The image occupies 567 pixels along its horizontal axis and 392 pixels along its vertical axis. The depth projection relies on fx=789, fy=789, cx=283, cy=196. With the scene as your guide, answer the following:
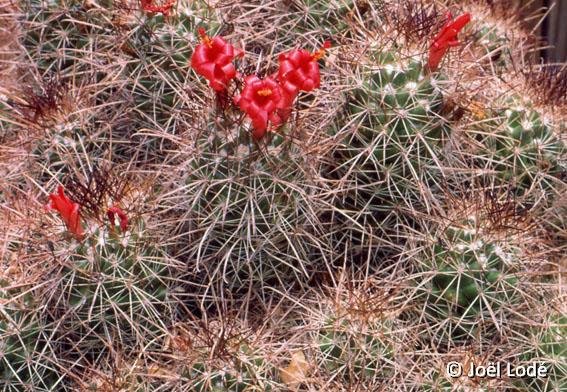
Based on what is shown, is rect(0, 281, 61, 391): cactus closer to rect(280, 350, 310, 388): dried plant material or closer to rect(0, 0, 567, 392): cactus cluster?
rect(0, 0, 567, 392): cactus cluster

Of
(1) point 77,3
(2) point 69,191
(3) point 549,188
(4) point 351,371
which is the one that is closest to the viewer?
(4) point 351,371

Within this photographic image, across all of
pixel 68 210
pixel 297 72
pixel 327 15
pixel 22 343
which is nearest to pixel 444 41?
pixel 297 72

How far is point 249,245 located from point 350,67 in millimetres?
744

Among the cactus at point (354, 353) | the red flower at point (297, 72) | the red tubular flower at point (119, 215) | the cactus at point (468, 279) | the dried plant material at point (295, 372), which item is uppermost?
the red flower at point (297, 72)

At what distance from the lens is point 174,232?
2.64 meters

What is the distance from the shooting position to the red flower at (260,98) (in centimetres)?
231

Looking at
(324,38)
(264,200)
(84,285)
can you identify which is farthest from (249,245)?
(324,38)

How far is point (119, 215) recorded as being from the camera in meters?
2.45

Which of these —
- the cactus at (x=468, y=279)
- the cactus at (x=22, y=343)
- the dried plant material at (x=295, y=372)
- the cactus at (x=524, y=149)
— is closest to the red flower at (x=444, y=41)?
the cactus at (x=524, y=149)

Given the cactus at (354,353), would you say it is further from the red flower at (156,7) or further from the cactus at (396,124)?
the red flower at (156,7)

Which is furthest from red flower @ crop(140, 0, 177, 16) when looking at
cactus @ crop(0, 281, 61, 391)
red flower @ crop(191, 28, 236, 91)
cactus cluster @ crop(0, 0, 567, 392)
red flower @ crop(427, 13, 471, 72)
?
cactus @ crop(0, 281, 61, 391)

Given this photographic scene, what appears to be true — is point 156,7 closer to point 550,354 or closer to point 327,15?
point 327,15

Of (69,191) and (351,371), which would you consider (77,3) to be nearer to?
(69,191)

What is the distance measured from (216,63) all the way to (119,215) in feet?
1.84
